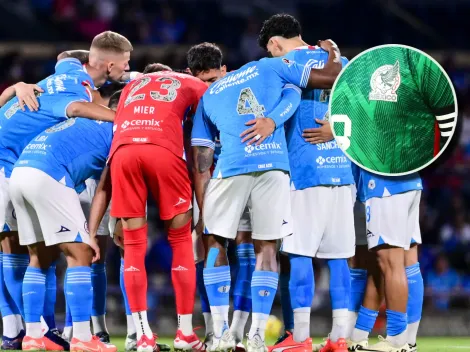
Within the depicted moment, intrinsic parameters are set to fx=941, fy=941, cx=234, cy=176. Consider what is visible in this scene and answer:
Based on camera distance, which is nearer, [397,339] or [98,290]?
[397,339]

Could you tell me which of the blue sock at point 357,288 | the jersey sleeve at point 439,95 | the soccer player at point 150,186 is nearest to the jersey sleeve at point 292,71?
the soccer player at point 150,186

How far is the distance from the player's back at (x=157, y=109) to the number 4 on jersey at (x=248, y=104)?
0.50 m

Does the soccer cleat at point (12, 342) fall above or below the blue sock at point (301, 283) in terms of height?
below

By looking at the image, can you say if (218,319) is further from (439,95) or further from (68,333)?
(439,95)

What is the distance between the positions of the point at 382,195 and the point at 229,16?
11.9 metres

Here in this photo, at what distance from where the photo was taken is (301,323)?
283 inches

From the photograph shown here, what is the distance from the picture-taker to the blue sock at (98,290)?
8273mm

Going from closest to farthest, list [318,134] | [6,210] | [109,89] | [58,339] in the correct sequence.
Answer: [318,134] → [58,339] → [6,210] → [109,89]

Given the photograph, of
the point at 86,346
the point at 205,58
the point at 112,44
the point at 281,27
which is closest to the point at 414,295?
the point at 281,27

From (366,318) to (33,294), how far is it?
2.74 meters

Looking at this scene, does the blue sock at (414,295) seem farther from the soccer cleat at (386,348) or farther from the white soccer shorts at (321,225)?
the white soccer shorts at (321,225)

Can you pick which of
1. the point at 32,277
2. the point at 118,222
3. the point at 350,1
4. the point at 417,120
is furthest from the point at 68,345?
the point at 350,1

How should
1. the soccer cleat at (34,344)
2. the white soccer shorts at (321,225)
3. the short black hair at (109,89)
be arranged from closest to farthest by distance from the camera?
1. the white soccer shorts at (321,225)
2. the soccer cleat at (34,344)
3. the short black hair at (109,89)

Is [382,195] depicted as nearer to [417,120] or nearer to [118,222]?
[417,120]
